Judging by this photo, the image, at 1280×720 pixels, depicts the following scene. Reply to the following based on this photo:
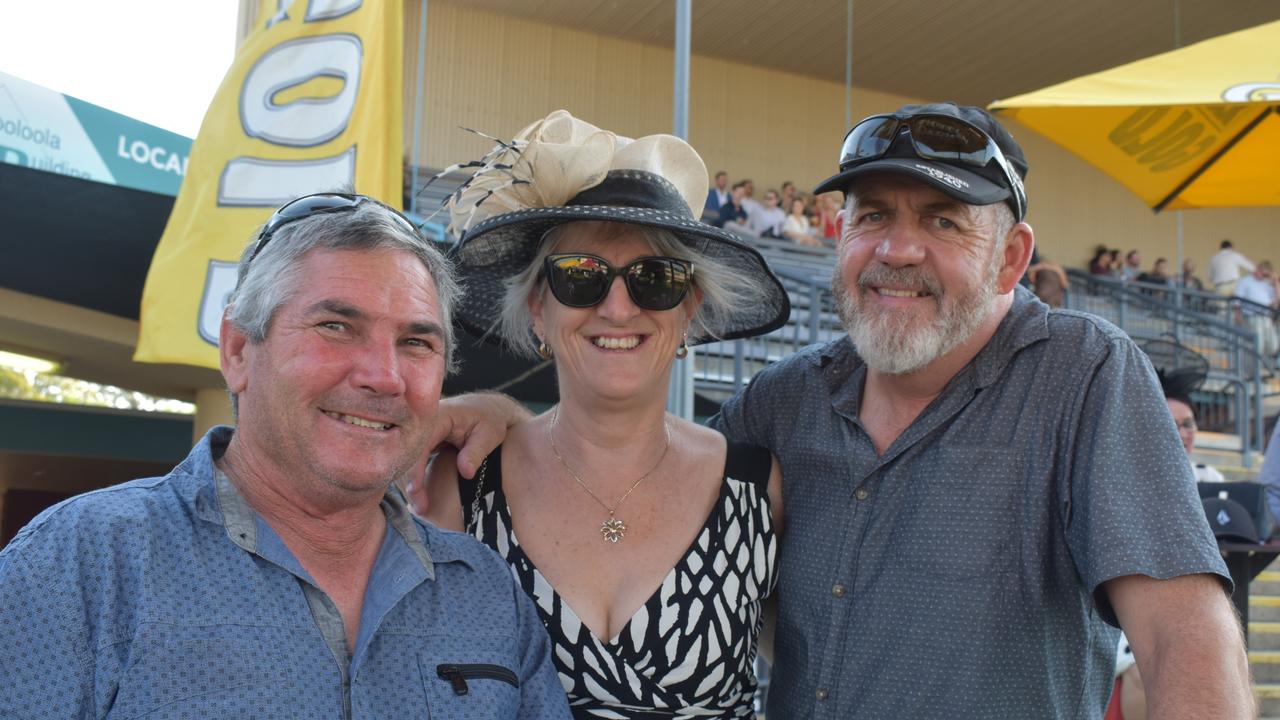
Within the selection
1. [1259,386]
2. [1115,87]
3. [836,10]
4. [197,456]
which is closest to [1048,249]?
[836,10]

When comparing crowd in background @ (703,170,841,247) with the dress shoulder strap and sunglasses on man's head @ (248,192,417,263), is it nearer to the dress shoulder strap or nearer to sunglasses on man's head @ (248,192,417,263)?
the dress shoulder strap

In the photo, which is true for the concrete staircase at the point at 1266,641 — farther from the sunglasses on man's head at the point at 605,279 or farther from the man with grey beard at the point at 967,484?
the sunglasses on man's head at the point at 605,279

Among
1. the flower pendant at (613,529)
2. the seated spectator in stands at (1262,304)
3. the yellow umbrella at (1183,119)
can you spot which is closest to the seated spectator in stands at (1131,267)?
the seated spectator in stands at (1262,304)

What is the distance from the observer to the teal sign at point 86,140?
16.8 feet

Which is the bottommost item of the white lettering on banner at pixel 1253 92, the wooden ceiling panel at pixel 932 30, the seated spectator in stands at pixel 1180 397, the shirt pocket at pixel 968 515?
the shirt pocket at pixel 968 515

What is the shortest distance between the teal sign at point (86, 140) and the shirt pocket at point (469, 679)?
379 cm

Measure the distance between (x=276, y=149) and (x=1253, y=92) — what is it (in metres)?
4.43

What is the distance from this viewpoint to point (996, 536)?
2178 mm

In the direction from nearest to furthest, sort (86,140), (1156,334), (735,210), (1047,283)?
(86,140) < (1047,283) < (1156,334) < (735,210)

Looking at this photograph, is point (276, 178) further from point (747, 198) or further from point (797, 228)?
point (797, 228)

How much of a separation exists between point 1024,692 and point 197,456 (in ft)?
5.24

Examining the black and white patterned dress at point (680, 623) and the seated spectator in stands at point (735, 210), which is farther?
the seated spectator in stands at point (735, 210)

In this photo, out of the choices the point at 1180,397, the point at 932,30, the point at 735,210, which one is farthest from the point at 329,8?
the point at 932,30

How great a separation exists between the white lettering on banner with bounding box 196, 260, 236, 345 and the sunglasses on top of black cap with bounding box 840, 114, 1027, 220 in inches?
107
